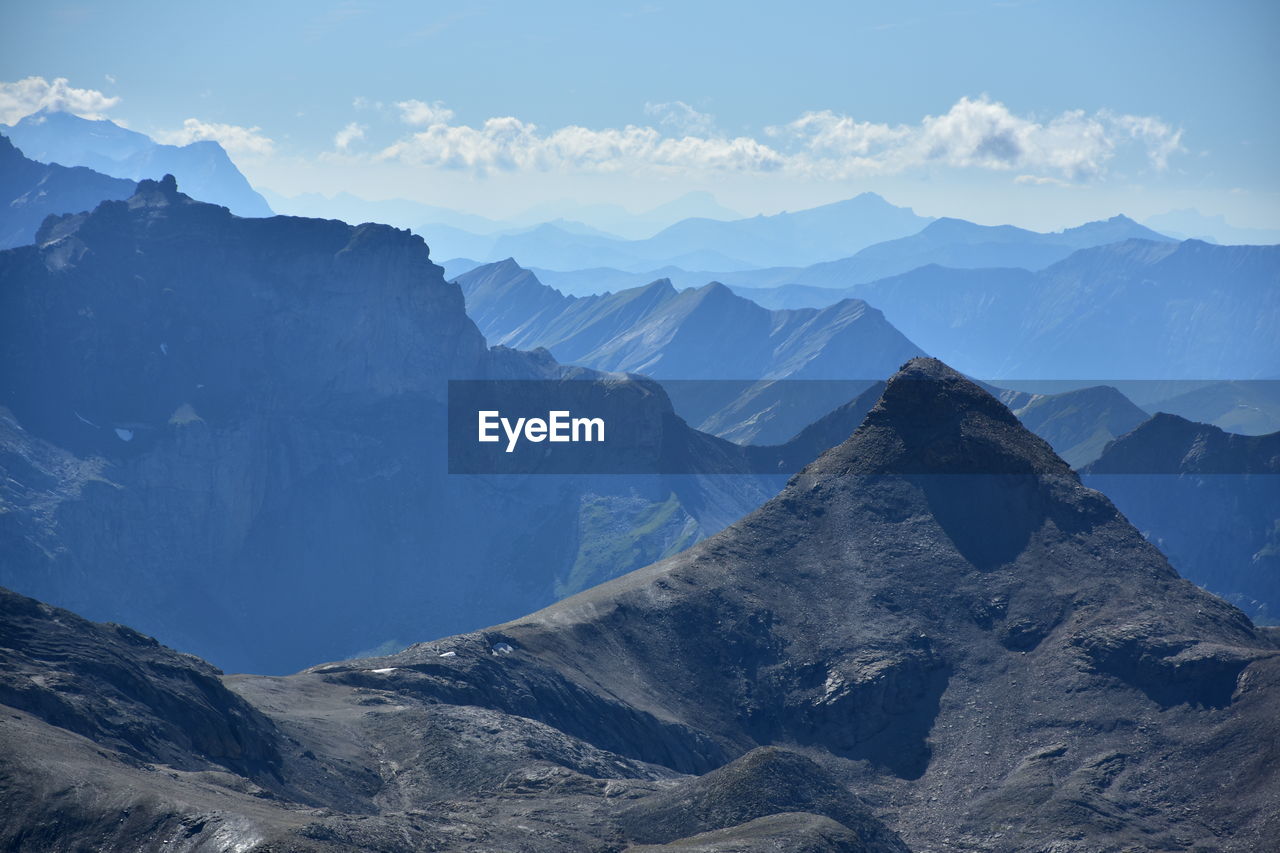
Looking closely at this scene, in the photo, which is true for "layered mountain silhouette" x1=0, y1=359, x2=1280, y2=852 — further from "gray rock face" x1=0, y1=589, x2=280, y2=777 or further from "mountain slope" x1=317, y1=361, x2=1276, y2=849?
"gray rock face" x1=0, y1=589, x2=280, y2=777

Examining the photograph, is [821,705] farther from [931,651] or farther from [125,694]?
[125,694]

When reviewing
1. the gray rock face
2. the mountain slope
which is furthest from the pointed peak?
the gray rock face

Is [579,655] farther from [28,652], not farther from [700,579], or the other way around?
[28,652]

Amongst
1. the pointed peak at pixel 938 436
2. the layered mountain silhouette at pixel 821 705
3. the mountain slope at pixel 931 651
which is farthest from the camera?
the pointed peak at pixel 938 436

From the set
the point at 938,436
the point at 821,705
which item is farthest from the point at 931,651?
the point at 938,436

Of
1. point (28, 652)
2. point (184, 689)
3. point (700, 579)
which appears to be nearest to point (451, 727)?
point (184, 689)

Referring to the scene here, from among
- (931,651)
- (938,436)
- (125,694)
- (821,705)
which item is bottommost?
(821,705)

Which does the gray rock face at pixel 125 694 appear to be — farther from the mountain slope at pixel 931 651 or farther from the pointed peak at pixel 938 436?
the pointed peak at pixel 938 436

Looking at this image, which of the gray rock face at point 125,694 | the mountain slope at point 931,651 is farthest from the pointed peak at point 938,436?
the gray rock face at point 125,694
